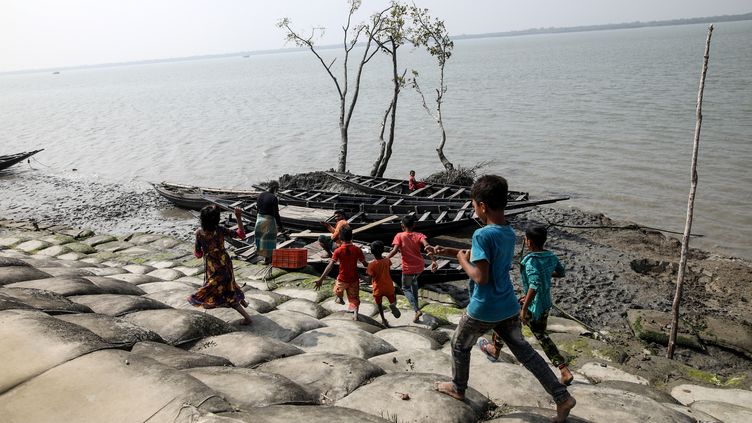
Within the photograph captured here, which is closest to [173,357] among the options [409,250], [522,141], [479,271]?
[479,271]

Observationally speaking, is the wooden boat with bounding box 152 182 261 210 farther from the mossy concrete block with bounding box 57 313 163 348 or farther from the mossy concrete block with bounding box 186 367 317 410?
the mossy concrete block with bounding box 186 367 317 410

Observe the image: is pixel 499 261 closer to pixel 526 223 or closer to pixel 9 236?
pixel 526 223

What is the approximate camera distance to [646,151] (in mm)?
24609

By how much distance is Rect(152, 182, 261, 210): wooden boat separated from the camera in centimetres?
1739

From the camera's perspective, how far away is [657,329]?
335 inches

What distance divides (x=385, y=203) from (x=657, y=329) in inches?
335

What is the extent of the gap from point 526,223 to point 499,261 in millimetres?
13699

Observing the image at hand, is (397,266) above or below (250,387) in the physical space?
below

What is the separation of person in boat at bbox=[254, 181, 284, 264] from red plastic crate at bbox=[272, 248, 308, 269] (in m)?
0.36

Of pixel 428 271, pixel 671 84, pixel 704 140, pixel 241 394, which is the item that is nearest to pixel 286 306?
pixel 428 271

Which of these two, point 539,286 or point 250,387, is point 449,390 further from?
point 539,286

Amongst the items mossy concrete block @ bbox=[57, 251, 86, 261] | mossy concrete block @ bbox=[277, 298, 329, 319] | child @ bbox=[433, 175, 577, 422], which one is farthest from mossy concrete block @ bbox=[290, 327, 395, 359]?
mossy concrete block @ bbox=[57, 251, 86, 261]

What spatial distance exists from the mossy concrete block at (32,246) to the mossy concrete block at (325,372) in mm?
11927

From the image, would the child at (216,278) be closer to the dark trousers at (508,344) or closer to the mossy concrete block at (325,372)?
the mossy concrete block at (325,372)
